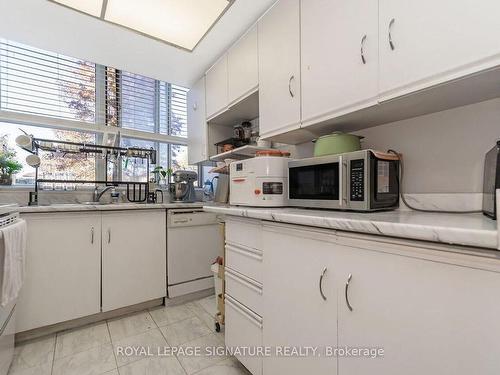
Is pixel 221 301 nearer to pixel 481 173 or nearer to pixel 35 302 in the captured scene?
pixel 35 302

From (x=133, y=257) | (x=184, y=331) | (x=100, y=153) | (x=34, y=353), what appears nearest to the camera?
(x=34, y=353)

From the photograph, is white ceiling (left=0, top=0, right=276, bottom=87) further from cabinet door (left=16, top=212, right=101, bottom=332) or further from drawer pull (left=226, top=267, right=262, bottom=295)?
drawer pull (left=226, top=267, right=262, bottom=295)

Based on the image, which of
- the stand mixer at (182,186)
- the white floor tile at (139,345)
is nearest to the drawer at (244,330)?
the white floor tile at (139,345)

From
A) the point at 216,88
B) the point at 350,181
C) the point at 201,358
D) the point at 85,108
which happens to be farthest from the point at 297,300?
the point at 85,108

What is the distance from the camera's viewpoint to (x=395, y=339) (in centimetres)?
67

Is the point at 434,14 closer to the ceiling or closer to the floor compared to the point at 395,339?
closer to the ceiling

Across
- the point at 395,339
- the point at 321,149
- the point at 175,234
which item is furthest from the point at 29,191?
the point at 395,339

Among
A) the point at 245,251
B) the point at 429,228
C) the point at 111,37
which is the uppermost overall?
the point at 111,37

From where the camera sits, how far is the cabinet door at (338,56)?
1.06 m

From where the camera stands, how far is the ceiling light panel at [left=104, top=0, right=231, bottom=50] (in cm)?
157

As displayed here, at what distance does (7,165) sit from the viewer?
1945 millimetres

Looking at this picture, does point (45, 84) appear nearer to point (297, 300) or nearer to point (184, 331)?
point (184, 331)

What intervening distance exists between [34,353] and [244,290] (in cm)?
142

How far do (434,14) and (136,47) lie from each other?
2.05 meters
